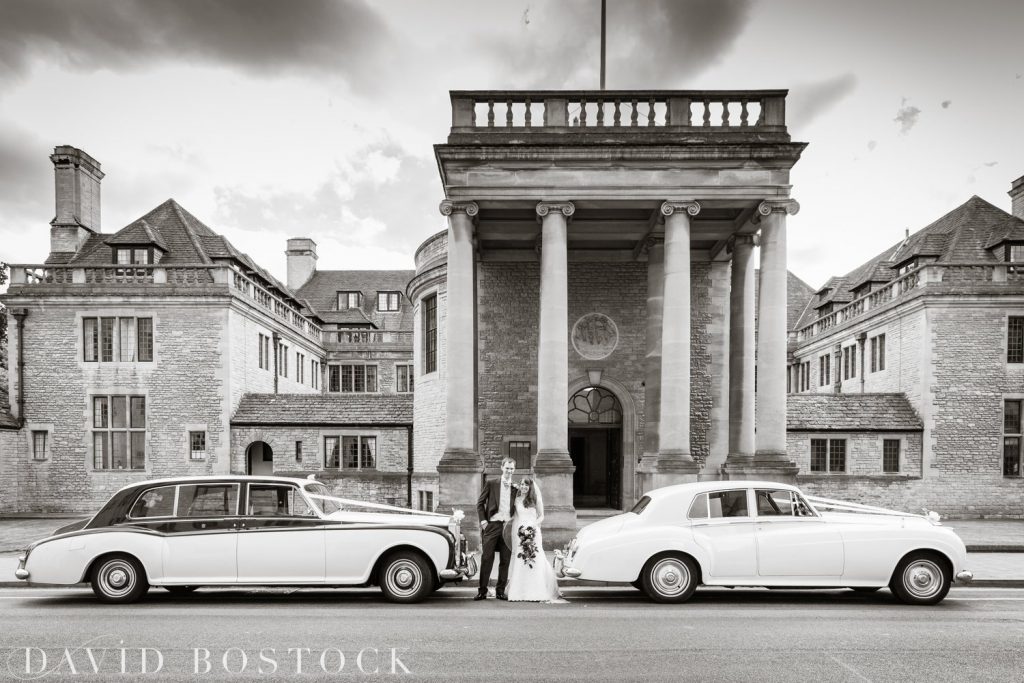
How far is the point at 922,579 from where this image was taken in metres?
9.31

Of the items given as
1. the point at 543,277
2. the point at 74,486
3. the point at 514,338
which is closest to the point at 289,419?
the point at 74,486

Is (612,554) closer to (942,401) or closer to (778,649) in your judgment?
(778,649)

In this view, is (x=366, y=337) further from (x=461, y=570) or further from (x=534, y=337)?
(x=461, y=570)

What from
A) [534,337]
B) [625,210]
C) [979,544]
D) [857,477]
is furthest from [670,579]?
[857,477]

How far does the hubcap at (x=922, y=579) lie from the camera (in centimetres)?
930

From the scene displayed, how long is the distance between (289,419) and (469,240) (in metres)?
12.8

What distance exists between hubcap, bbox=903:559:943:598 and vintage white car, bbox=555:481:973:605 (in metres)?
0.01

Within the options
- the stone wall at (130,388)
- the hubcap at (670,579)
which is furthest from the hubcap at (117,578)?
the stone wall at (130,388)

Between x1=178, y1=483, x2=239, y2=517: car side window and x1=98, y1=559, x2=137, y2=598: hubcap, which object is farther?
x1=178, y1=483, x2=239, y2=517: car side window

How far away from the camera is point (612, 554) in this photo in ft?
30.4

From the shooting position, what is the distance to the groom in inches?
385

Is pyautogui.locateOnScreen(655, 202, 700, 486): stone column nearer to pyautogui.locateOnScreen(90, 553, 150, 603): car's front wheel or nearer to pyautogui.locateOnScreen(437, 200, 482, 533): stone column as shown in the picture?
pyautogui.locateOnScreen(437, 200, 482, 533): stone column

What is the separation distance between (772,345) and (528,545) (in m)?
8.08

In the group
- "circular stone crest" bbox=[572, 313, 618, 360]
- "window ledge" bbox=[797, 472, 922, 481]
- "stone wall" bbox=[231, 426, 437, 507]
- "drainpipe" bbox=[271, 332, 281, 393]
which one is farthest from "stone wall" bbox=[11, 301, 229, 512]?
"window ledge" bbox=[797, 472, 922, 481]
